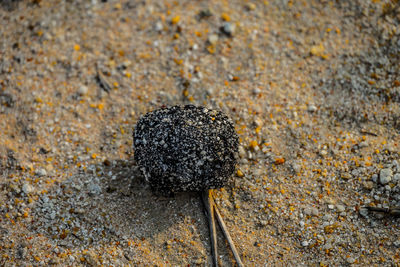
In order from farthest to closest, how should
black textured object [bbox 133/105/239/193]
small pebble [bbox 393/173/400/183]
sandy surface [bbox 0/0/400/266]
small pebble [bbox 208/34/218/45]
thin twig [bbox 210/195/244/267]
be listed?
small pebble [bbox 208/34/218/45]
small pebble [bbox 393/173/400/183]
sandy surface [bbox 0/0/400/266]
thin twig [bbox 210/195/244/267]
black textured object [bbox 133/105/239/193]

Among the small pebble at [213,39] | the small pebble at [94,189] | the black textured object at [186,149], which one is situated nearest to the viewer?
the black textured object at [186,149]

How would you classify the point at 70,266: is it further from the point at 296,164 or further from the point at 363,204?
the point at 363,204

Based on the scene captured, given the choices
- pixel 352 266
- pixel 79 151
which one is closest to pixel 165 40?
pixel 79 151

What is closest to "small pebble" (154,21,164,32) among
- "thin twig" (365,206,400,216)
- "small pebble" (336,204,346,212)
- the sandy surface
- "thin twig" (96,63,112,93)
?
the sandy surface

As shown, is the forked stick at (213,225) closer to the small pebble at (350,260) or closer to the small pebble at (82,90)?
the small pebble at (350,260)

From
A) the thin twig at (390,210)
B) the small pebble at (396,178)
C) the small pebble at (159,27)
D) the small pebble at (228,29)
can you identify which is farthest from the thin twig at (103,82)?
the small pebble at (396,178)

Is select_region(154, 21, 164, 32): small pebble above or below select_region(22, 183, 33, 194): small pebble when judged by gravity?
above

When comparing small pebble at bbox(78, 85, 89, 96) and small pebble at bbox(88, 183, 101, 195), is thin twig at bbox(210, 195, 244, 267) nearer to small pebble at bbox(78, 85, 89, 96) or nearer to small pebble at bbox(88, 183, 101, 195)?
small pebble at bbox(88, 183, 101, 195)
